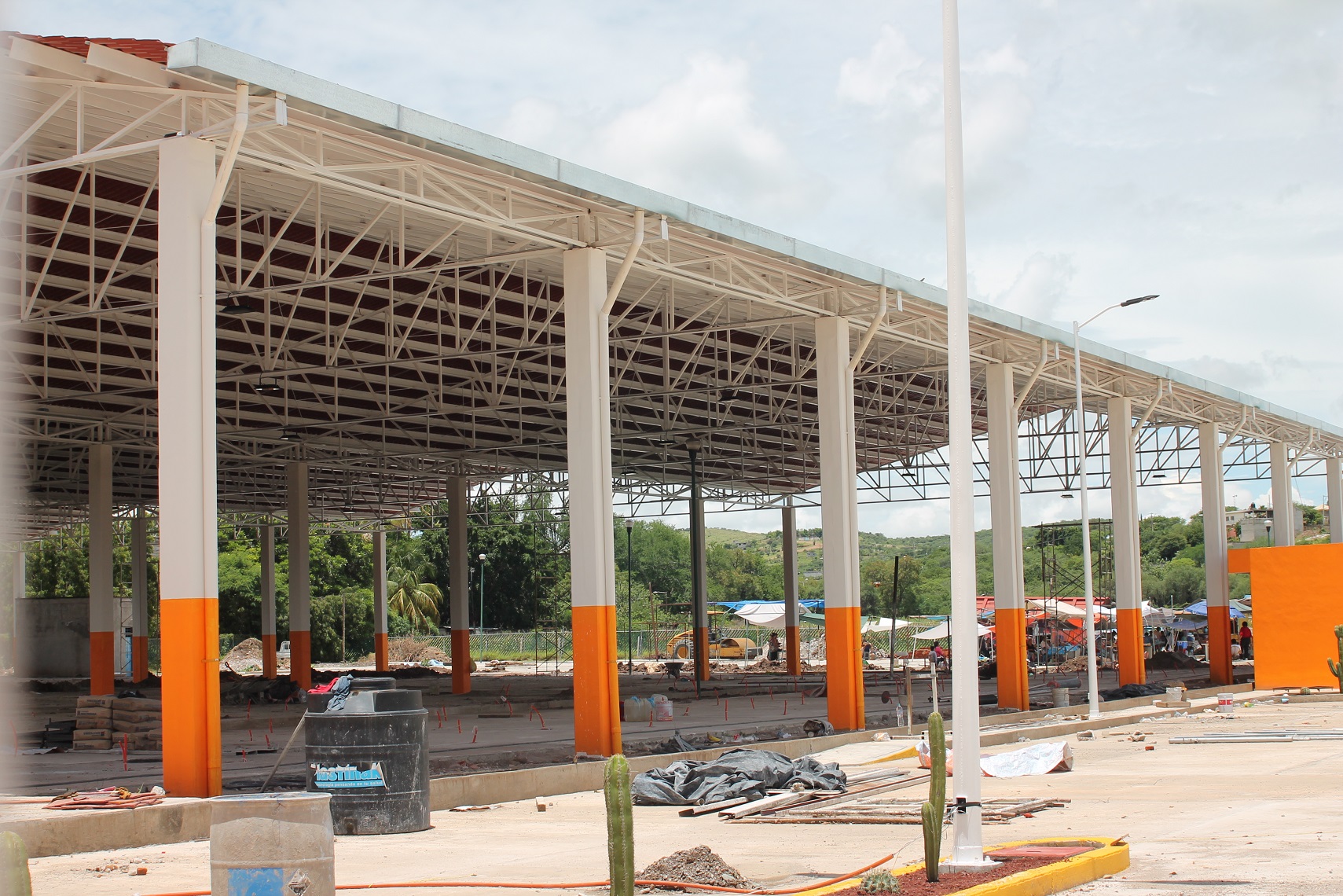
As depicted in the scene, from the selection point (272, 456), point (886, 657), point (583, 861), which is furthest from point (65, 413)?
point (886, 657)

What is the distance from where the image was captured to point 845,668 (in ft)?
88.3

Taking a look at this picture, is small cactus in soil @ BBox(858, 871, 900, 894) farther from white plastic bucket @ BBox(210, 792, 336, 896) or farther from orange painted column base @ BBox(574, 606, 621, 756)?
orange painted column base @ BBox(574, 606, 621, 756)

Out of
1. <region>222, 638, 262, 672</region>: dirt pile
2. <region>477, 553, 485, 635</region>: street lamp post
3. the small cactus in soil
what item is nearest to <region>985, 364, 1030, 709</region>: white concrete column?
the small cactus in soil

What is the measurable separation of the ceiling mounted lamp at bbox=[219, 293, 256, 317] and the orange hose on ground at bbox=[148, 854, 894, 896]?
18.1m

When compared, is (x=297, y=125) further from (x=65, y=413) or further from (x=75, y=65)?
(x=65, y=413)

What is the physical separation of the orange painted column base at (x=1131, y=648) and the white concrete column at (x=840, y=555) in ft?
53.4

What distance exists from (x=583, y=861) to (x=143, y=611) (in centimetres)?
4872

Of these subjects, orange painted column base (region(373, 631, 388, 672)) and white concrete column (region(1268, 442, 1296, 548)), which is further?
orange painted column base (region(373, 631, 388, 672))

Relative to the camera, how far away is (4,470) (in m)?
2.94

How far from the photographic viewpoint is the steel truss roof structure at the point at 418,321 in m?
18.4

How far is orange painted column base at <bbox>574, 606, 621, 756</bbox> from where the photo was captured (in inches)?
846

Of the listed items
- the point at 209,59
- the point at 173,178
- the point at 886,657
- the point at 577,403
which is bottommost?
the point at 886,657

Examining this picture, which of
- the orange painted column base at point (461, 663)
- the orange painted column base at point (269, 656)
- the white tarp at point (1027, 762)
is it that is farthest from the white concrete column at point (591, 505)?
the orange painted column base at point (269, 656)

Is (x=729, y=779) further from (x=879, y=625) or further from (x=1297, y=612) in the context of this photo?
(x=879, y=625)
